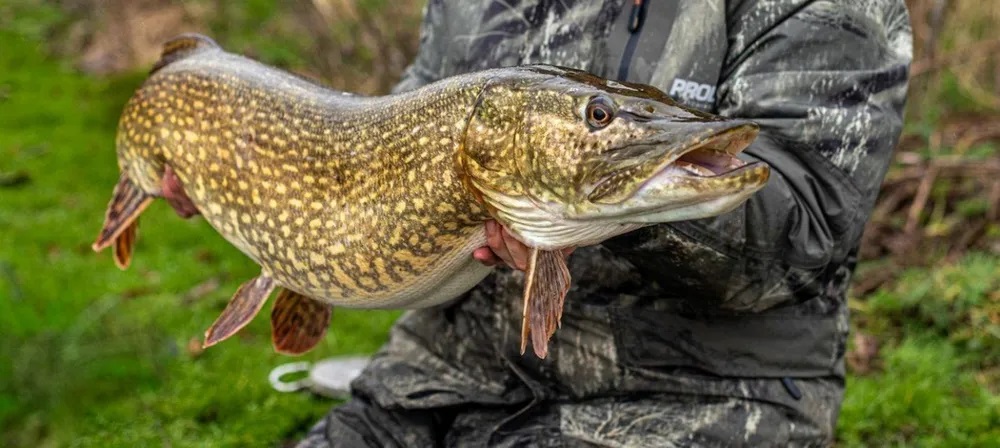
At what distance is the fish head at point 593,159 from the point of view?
1.63 meters

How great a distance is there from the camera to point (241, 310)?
2.60 m

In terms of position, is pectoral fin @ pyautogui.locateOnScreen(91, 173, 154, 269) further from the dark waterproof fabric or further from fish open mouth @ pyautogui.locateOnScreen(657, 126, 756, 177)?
fish open mouth @ pyautogui.locateOnScreen(657, 126, 756, 177)

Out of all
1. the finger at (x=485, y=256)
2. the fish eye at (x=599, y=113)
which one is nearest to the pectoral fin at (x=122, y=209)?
the finger at (x=485, y=256)

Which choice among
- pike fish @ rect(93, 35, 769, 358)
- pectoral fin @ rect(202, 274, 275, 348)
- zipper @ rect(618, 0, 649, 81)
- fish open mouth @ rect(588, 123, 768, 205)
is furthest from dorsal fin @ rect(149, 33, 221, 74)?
fish open mouth @ rect(588, 123, 768, 205)

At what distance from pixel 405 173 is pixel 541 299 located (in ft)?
1.44

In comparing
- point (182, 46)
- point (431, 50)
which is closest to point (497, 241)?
point (431, 50)

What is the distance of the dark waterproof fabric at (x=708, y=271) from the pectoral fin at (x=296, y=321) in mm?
259

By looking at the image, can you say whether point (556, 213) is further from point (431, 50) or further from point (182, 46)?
point (182, 46)

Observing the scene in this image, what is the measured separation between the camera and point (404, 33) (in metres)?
6.57

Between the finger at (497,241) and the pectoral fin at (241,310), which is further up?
the finger at (497,241)

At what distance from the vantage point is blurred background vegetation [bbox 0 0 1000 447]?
146 inches

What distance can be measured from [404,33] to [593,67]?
4249 millimetres

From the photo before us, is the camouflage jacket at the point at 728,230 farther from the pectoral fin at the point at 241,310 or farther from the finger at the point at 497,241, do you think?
the pectoral fin at the point at 241,310

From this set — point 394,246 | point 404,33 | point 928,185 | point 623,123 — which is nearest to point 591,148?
point 623,123
